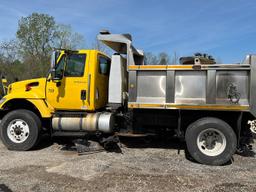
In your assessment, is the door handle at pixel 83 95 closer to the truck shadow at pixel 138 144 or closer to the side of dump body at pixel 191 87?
the truck shadow at pixel 138 144

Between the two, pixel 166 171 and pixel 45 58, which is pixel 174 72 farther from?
pixel 45 58

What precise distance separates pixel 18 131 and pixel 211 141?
15.5ft

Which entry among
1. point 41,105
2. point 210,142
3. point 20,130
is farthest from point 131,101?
point 20,130

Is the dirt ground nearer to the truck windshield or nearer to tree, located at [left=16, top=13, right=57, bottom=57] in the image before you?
the truck windshield

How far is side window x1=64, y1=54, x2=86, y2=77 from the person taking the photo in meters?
7.42

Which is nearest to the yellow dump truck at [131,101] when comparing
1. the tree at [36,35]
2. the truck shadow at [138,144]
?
the truck shadow at [138,144]

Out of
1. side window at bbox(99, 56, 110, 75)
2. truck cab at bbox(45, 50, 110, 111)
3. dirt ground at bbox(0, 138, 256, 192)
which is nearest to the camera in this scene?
dirt ground at bbox(0, 138, 256, 192)

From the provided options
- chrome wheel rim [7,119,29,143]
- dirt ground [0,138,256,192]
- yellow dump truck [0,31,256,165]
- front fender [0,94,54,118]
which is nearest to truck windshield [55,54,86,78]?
yellow dump truck [0,31,256,165]

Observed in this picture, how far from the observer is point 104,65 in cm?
791

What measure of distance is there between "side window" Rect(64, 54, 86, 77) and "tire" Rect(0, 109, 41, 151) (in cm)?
143

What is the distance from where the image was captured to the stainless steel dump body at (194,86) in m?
6.32

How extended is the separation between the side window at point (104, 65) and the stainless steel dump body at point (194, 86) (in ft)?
3.41

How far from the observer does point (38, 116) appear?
7.77 meters

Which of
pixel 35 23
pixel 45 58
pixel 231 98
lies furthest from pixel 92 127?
pixel 35 23
